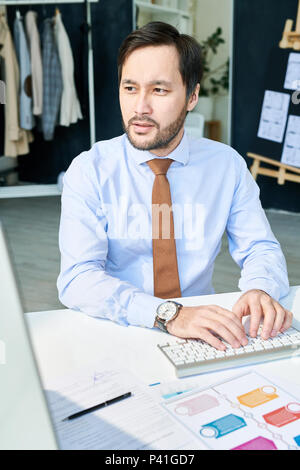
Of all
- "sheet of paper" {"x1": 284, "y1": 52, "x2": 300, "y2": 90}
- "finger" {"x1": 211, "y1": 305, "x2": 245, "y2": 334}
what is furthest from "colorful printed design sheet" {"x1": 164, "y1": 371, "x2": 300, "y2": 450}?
"sheet of paper" {"x1": 284, "y1": 52, "x2": 300, "y2": 90}

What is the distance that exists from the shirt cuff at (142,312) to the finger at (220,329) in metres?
0.12

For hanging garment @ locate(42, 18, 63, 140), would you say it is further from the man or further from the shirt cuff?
the shirt cuff

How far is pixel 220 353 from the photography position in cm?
87

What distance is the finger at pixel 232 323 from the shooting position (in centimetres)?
91

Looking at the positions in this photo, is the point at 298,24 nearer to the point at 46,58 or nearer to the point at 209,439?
the point at 46,58

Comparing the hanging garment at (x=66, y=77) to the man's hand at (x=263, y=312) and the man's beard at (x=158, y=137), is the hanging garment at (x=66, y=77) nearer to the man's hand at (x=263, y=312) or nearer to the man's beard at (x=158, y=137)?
the man's beard at (x=158, y=137)

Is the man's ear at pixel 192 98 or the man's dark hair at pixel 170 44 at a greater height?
the man's dark hair at pixel 170 44

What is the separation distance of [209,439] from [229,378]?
0.55 ft

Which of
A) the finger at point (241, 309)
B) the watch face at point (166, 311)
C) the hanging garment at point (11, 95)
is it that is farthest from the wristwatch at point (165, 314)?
the hanging garment at point (11, 95)

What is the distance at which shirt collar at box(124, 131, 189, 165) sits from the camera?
4.49 ft

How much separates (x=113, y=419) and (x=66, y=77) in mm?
4687

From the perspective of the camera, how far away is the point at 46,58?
4.87 m

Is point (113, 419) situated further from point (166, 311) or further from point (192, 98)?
point (192, 98)

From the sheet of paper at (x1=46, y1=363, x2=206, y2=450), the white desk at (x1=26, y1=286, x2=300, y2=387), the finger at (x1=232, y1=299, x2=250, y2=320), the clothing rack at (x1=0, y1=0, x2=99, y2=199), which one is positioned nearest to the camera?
the sheet of paper at (x1=46, y1=363, x2=206, y2=450)
